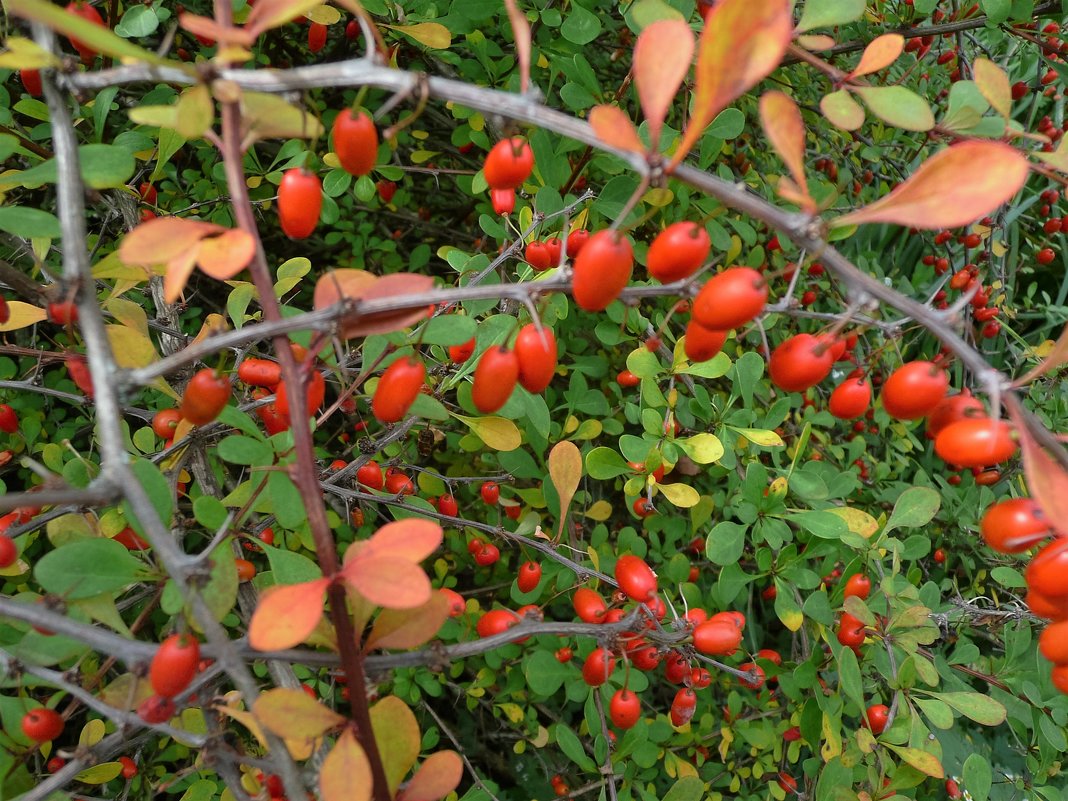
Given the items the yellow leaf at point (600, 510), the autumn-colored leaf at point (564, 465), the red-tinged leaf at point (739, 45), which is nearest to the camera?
the red-tinged leaf at point (739, 45)

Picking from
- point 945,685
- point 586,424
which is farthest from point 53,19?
point 945,685

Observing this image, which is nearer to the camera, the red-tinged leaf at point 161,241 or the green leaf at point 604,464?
the red-tinged leaf at point 161,241

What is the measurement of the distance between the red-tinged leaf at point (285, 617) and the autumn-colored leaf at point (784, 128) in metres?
0.48

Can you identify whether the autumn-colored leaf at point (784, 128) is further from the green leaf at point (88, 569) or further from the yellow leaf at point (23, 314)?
the yellow leaf at point (23, 314)

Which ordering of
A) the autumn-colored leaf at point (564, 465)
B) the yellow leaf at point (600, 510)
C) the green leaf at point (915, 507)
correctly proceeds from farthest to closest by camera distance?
the yellow leaf at point (600, 510) → the green leaf at point (915, 507) → the autumn-colored leaf at point (564, 465)

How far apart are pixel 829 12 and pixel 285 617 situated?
0.93 meters

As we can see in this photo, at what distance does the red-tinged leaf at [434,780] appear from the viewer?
66 centimetres

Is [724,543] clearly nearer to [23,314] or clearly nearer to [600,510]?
[600,510]

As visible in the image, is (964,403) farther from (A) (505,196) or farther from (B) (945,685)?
(B) (945,685)

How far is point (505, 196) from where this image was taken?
3.81 feet

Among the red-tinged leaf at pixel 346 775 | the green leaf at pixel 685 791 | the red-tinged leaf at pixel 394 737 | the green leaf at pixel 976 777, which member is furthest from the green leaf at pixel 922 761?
the red-tinged leaf at pixel 346 775

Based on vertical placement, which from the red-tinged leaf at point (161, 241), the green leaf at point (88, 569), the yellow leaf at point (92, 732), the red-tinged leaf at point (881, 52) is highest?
the red-tinged leaf at point (881, 52)

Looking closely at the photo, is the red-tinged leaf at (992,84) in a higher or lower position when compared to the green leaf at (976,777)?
higher

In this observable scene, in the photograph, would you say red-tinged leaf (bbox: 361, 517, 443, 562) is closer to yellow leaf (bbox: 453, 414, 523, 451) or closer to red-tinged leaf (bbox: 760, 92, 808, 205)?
red-tinged leaf (bbox: 760, 92, 808, 205)
